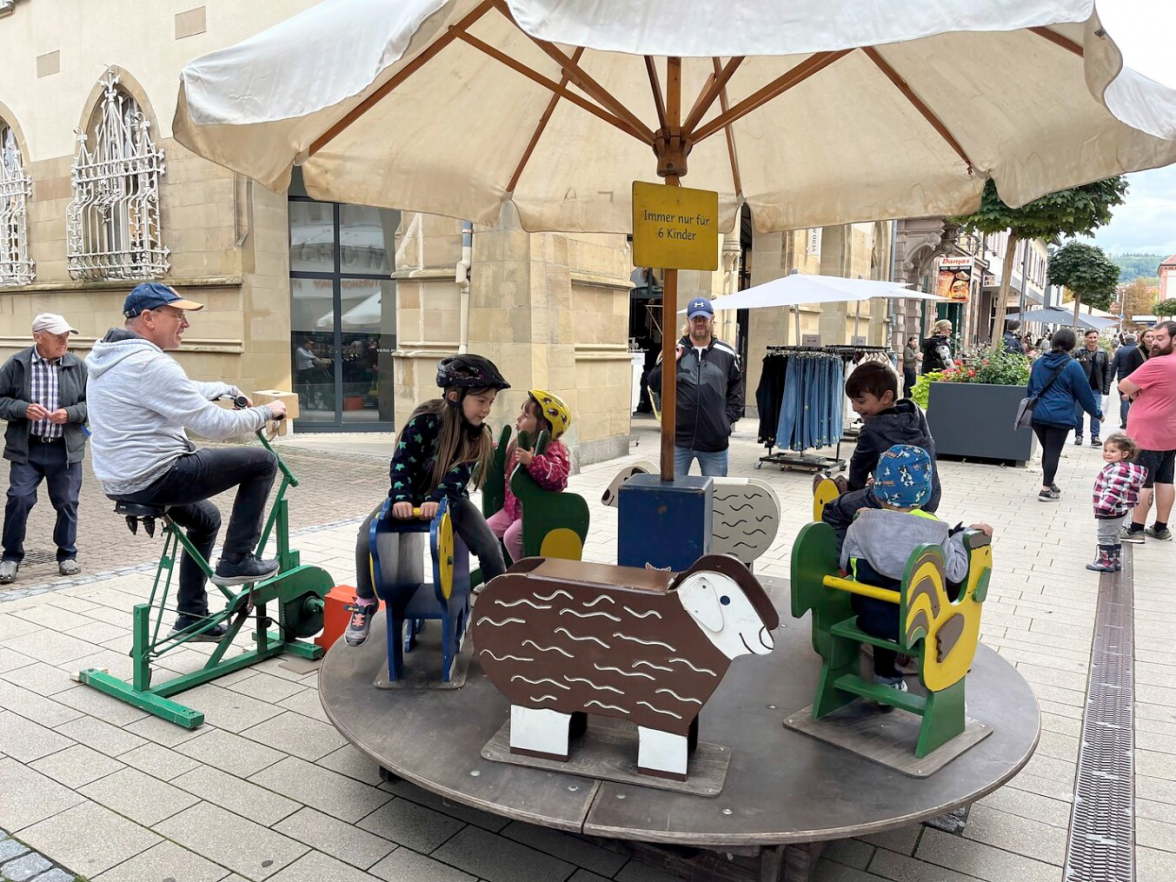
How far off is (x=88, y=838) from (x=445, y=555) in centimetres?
152

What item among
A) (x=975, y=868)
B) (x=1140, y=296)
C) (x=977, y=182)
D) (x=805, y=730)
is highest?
(x=1140, y=296)

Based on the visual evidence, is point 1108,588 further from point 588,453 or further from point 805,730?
point 588,453

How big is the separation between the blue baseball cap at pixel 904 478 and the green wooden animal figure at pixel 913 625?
221mm

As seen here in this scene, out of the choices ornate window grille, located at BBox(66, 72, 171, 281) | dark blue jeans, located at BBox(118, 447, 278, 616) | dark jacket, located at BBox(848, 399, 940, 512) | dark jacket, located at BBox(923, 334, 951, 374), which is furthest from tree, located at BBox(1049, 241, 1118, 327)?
dark blue jeans, located at BBox(118, 447, 278, 616)

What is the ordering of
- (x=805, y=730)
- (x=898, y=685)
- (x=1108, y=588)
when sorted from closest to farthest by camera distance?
(x=805, y=730), (x=898, y=685), (x=1108, y=588)

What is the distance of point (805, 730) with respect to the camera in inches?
115

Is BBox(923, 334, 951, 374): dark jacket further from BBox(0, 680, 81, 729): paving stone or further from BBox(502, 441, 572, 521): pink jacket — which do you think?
BBox(0, 680, 81, 729): paving stone

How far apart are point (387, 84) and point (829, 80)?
226 centimetres

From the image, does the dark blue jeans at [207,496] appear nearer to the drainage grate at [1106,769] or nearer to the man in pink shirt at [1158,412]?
the drainage grate at [1106,769]

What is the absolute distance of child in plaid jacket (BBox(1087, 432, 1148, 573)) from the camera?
6.34 metres

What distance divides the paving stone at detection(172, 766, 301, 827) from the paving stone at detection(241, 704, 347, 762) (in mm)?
267

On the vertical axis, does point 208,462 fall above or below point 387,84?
below

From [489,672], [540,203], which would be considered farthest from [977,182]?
[489,672]

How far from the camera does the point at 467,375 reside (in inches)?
133
